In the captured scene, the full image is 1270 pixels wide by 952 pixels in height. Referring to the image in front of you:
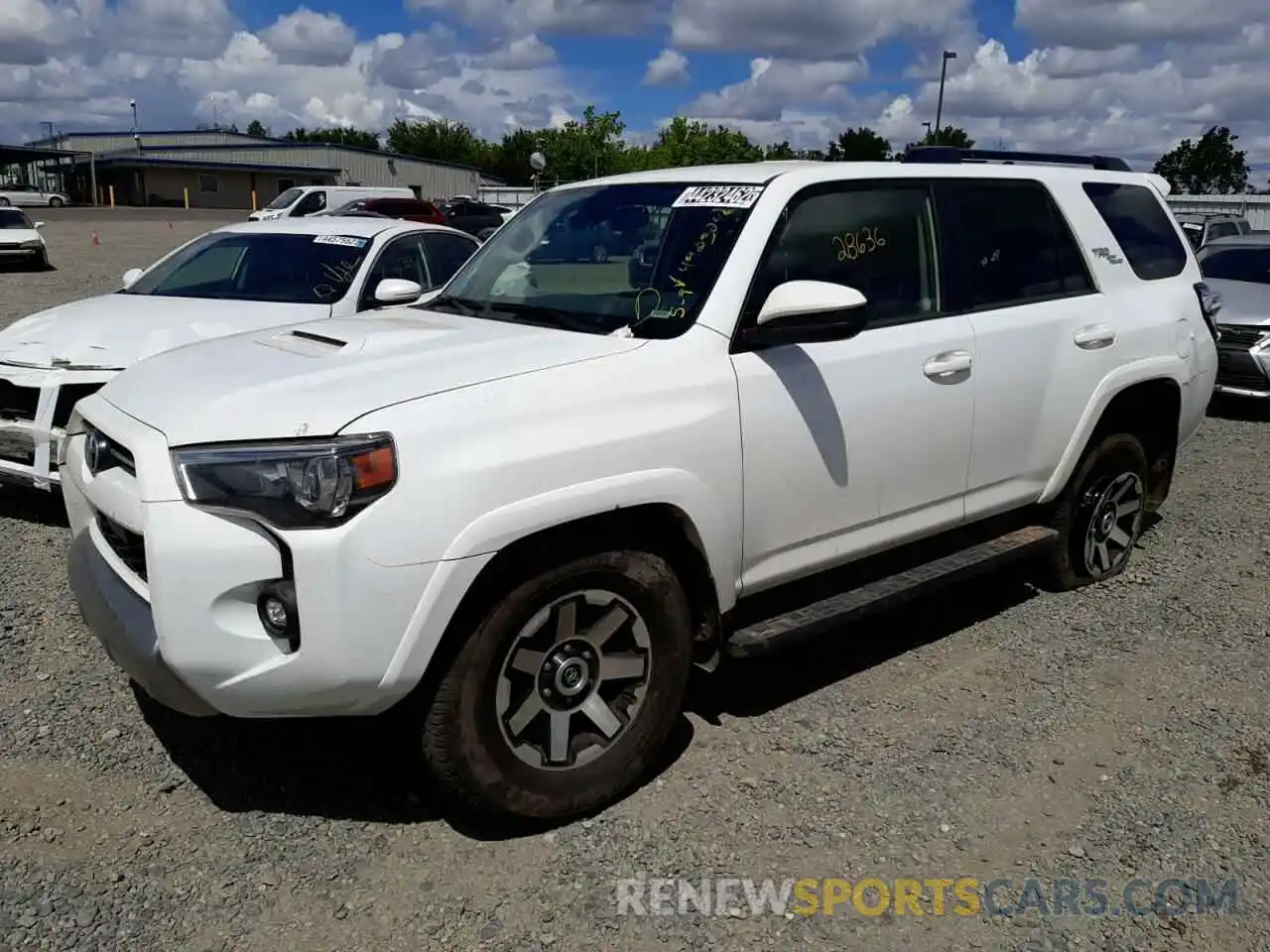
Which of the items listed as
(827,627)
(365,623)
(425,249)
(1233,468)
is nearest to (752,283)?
(827,627)

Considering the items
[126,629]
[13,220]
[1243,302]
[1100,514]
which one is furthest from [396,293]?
[13,220]

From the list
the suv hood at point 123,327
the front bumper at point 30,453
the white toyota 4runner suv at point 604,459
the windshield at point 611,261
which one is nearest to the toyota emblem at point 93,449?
the white toyota 4runner suv at point 604,459

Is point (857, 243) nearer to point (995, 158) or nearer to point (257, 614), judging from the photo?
point (995, 158)

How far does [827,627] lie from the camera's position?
358 cm

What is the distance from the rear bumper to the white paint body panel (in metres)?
0.06

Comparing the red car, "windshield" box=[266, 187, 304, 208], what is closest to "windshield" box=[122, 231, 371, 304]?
the red car

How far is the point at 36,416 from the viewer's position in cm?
550

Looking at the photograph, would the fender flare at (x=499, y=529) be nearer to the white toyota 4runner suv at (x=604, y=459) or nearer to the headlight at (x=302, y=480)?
the white toyota 4runner suv at (x=604, y=459)

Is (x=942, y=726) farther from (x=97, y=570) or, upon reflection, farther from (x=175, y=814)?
(x=97, y=570)

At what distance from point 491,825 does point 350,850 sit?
404 millimetres

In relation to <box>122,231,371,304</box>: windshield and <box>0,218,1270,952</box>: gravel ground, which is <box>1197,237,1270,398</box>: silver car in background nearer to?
<box>0,218,1270,952</box>: gravel ground

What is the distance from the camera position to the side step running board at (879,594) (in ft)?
11.3

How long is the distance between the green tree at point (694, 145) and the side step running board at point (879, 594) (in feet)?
167

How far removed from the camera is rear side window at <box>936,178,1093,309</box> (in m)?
4.12
